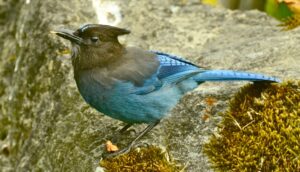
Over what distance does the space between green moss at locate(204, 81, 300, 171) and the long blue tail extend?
112mm

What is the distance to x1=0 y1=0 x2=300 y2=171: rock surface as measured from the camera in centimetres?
461

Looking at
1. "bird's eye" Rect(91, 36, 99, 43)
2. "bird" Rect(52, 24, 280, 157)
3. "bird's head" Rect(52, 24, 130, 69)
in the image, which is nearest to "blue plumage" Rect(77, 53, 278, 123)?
"bird" Rect(52, 24, 280, 157)

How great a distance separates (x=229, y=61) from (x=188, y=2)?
1.24 m

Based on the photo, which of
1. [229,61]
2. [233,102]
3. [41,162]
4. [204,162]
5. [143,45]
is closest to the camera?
[204,162]

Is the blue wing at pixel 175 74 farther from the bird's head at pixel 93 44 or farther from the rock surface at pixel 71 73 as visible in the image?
the bird's head at pixel 93 44

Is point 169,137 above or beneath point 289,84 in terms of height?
beneath

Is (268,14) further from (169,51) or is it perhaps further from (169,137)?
(169,137)

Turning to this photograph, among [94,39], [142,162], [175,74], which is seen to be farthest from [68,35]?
[142,162]

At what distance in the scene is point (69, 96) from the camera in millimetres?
5066

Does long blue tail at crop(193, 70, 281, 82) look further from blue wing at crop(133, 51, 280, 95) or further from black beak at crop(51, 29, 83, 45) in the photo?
black beak at crop(51, 29, 83, 45)

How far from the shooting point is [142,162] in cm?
426

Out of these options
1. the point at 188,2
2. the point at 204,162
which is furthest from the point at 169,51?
the point at 204,162

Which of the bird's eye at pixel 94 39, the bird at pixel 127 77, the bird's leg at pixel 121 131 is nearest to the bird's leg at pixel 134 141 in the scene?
the bird at pixel 127 77

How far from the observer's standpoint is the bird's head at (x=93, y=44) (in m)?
4.48
